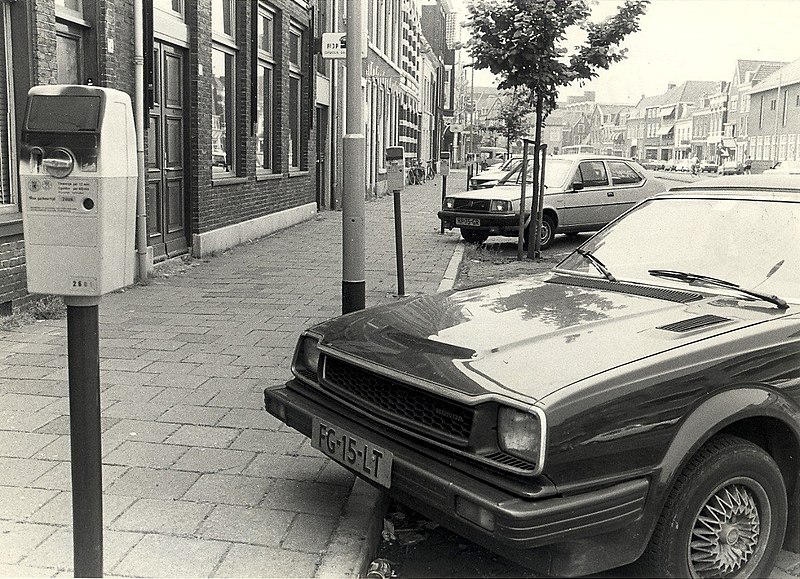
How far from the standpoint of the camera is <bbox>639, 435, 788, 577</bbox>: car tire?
2.96 m

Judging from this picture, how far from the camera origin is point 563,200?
50.0 feet

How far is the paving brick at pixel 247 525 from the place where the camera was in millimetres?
3523

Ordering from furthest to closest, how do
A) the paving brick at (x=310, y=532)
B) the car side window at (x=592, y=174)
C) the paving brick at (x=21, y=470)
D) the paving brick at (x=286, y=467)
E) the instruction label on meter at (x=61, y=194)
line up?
the car side window at (x=592, y=174) < the paving brick at (x=286, y=467) < the paving brick at (x=21, y=470) < the paving brick at (x=310, y=532) < the instruction label on meter at (x=61, y=194)

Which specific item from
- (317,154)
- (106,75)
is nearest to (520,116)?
(317,154)

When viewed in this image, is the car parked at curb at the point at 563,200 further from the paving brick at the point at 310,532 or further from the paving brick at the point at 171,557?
the paving brick at the point at 171,557

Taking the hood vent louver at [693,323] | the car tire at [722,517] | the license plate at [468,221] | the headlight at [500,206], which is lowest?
the car tire at [722,517]

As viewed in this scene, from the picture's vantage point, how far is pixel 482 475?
2914 mm

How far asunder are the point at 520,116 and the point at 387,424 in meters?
40.8

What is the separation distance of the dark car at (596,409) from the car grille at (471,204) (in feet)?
35.5

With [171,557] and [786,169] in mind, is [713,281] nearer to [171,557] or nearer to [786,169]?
[171,557]

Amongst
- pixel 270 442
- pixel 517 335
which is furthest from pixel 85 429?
pixel 270 442

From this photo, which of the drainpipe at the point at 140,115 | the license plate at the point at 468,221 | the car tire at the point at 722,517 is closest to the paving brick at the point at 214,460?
the car tire at the point at 722,517

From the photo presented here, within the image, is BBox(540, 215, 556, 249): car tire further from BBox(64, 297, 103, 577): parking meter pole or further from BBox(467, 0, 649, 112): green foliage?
BBox(64, 297, 103, 577): parking meter pole

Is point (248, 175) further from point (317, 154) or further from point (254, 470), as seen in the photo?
point (254, 470)
